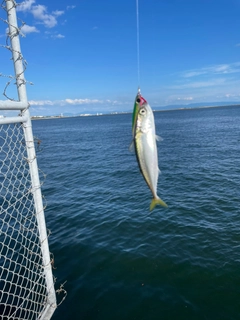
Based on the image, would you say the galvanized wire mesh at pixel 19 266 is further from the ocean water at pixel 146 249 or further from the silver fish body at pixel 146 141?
the silver fish body at pixel 146 141

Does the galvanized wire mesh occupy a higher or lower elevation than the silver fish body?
lower

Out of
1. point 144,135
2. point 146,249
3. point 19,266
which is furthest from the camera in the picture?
point 146,249

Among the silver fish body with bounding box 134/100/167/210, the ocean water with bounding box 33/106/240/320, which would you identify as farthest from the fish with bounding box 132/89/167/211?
the ocean water with bounding box 33/106/240/320

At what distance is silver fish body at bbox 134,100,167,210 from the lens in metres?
2.60

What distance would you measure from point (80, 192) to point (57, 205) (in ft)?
7.44

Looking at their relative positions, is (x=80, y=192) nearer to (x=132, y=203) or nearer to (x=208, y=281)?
(x=132, y=203)

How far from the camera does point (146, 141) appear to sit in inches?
106

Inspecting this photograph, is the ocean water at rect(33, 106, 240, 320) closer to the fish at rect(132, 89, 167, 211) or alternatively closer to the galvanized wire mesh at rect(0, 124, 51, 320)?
the galvanized wire mesh at rect(0, 124, 51, 320)

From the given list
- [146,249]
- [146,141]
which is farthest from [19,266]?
[146,141]

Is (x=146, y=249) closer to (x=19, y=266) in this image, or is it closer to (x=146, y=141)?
(x=19, y=266)

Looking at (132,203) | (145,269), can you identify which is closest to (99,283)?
(145,269)

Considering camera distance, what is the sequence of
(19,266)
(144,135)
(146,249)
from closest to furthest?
1. (144,135)
2. (19,266)
3. (146,249)

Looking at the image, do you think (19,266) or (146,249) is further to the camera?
(146,249)

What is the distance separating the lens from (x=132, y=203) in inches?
496
